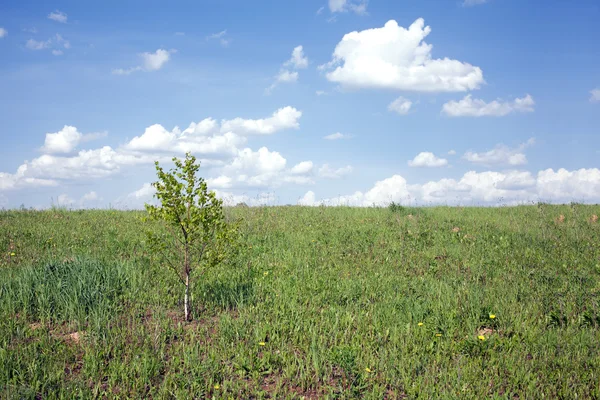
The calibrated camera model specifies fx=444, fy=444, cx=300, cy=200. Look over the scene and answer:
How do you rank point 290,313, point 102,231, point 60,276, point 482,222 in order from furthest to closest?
1. point 482,222
2. point 102,231
3. point 60,276
4. point 290,313

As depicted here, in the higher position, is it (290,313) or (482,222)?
(482,222)

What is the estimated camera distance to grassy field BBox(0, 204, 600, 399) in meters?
5.18

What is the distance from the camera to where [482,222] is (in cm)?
1548

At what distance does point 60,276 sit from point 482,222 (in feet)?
43.0

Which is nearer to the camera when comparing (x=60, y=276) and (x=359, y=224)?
(x=60, y=276)

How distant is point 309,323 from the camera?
6.53 m

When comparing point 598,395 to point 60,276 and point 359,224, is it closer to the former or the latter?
point 60,276

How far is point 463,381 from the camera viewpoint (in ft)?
17.2

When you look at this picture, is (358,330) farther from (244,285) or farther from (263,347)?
(244,285)

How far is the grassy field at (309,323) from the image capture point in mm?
5184

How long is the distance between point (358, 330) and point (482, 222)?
10.7 metres

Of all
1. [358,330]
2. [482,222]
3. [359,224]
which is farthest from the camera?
[482,222]

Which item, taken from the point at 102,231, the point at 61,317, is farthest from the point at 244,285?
the point at 102,231

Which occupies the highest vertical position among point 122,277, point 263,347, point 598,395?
point 122,277
